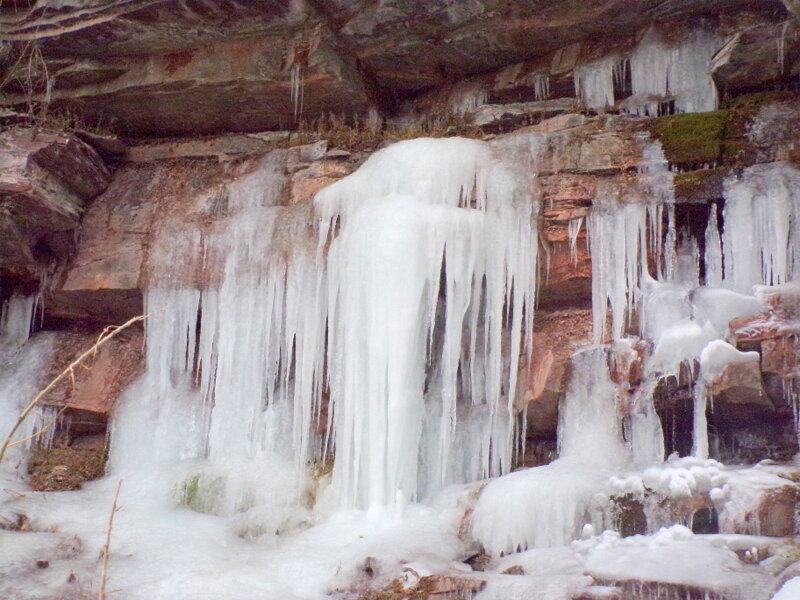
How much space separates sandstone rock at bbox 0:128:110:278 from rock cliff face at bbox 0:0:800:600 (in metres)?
0.02

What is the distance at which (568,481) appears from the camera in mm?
5535

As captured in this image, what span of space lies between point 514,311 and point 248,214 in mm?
2863

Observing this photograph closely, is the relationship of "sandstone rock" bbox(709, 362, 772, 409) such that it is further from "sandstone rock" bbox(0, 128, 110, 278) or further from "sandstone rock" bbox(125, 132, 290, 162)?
"sandstone rock" bbox(0, 128, 110, 278)

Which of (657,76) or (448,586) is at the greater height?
(657,76)

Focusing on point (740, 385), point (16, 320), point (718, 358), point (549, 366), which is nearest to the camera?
point (740, 385)

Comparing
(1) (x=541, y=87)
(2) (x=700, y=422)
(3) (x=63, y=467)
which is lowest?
(3) (x=63, y=467)

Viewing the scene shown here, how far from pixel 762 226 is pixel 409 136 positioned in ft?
11.7

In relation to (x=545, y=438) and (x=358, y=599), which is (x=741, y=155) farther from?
(x=358, y=599)

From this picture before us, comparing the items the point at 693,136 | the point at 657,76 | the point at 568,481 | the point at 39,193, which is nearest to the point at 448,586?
the point at 568,481

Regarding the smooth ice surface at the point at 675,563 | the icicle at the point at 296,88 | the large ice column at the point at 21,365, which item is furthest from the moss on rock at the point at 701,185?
the large ice column at the point at 21,365

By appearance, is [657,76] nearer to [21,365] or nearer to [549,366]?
[549,366]

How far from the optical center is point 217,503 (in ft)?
22.5

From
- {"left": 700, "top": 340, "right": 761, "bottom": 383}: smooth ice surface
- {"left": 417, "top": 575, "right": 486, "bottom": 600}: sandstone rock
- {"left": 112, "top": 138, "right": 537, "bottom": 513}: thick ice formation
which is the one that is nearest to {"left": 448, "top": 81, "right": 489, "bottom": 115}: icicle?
{"left": 112, "top": 138, "right": 537, "bottom": 513}: thick ice formation

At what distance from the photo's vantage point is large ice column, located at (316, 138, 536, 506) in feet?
21.3
